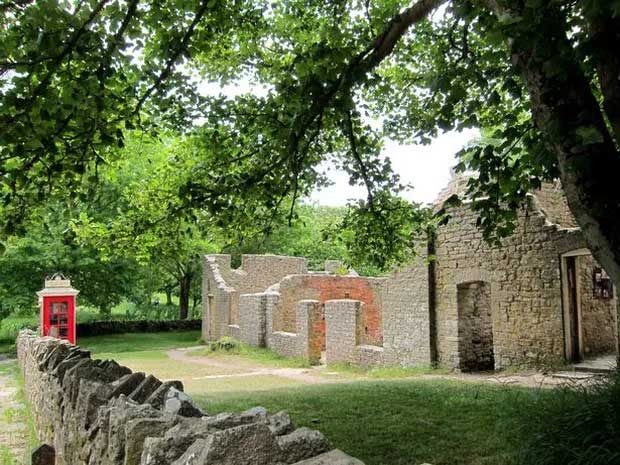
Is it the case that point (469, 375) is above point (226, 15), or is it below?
below

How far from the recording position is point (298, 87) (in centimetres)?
658

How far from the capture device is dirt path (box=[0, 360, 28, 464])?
293 inches

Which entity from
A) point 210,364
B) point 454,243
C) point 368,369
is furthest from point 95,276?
point 454,243

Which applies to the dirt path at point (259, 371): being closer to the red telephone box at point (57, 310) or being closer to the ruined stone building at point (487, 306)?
the ruined stone building at point (487, 306)

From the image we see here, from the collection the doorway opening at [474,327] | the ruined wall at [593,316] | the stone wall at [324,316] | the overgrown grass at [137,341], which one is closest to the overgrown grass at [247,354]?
the stone wall at [324,316]

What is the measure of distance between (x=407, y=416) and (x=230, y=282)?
2391cm

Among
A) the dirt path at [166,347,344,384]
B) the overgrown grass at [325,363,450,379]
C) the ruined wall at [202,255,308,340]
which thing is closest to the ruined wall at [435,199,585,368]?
the overgrown grass at [325,363,450,379]

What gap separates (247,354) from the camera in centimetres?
2388

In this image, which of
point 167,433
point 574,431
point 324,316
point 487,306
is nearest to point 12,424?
point 167,433

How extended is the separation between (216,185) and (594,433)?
553 cm

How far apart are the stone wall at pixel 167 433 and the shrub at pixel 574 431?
9.05 ft

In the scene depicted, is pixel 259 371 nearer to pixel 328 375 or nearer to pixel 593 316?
pixel 328 375

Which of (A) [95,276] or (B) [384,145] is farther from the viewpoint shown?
(A) [95,276]

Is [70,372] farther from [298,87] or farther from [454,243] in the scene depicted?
[454,243]
